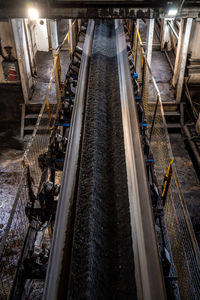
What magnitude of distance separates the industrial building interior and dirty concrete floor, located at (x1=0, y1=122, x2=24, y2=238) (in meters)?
0.02

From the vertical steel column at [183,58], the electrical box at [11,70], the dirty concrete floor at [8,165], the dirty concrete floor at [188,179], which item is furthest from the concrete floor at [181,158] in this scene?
the electrical box at [11,70]

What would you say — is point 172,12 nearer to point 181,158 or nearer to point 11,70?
point 181,158

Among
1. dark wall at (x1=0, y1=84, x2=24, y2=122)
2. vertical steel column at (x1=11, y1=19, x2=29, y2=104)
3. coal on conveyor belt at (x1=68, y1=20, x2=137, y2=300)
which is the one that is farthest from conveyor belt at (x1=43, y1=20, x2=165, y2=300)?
dark wall at (x1=0, y1=84, x2=24, y2=122)

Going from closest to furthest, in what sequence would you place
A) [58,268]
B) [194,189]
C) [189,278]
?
[58,268], [189,278], [194,189]

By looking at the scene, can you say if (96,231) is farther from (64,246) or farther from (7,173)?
(7,173)

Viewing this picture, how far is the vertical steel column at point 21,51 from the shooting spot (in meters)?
6.25

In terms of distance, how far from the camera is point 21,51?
661cm

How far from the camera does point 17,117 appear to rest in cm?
768

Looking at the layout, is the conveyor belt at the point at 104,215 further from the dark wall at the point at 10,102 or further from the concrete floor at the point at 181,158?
the dark wall at the point at 10,102

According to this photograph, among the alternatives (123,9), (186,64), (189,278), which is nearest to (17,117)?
(123,9)

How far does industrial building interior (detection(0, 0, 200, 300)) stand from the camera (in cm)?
219

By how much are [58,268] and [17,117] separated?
620 centimetres

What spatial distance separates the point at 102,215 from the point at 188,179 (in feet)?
12.8

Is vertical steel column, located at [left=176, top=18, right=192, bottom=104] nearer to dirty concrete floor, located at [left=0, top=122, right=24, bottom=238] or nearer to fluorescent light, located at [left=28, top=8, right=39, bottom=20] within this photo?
fluorescent light, located at [left=28, top=8, right=39, bottom=20]
